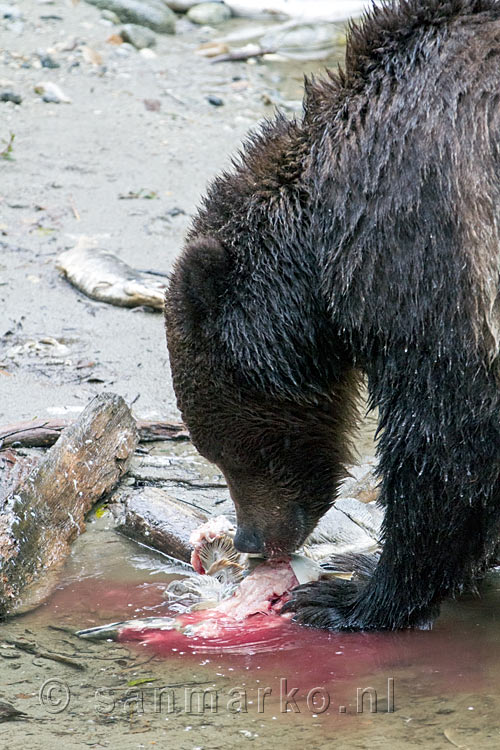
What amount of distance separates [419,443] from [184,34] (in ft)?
37.5

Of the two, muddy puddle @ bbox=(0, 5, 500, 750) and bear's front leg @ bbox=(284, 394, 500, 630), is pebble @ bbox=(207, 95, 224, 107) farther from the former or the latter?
bear's front leg @ bbox=(284, 394, 500, 630)

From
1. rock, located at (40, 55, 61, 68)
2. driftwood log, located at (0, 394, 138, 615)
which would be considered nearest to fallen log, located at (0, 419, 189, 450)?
driftwood log, located at (0, 394, 138, 615)

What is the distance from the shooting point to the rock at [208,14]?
583 inches

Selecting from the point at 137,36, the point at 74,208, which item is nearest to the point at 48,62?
the point at 137,36

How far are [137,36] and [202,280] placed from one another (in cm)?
993

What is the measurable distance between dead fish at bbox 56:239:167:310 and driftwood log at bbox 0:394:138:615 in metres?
1.89

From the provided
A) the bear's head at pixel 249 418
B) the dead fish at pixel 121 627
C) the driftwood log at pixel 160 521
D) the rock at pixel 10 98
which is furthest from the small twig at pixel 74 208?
the dead fish at pixel 121 627

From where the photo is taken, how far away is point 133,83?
478 inches

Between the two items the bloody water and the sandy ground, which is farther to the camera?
the sandy ground

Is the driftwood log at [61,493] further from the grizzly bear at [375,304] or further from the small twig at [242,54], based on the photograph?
the small twig at [242,54]

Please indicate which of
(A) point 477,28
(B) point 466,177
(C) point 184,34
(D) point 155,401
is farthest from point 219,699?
(C) point 184,34
